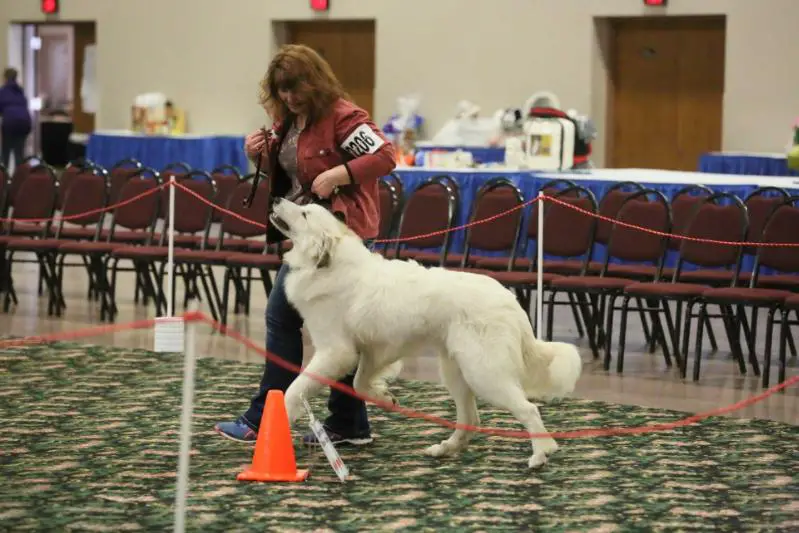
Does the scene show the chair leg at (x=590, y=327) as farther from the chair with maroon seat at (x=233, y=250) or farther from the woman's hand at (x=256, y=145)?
the woman's hand at (x=256, y=145)

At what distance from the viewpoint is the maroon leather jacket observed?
217 inches

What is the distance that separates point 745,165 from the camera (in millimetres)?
15070

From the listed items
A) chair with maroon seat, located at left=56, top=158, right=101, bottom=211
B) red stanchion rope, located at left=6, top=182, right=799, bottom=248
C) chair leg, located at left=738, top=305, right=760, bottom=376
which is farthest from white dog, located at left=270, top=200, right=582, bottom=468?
chair with maroon seat, located at left=56, top=158, right=101, bottom=211

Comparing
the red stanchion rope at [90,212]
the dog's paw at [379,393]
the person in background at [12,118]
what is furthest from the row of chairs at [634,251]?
the person in background at [12,118]

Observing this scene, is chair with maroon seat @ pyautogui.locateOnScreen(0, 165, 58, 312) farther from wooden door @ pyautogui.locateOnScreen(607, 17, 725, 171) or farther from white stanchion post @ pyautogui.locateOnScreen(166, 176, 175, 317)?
wooden door @ pyautogui.locateOnScreen(607, 17, 725, 171)

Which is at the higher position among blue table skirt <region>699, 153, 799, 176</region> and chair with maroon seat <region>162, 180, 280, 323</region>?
blue table skirt <region>699, 153, 799, 176</region>

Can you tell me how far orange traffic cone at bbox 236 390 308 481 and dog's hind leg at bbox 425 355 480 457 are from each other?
0.69 metres

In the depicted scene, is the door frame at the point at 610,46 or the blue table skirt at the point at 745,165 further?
the door frame at the point at 610,46

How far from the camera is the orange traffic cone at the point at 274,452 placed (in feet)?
16.8

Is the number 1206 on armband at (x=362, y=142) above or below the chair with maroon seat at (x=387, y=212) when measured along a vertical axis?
above

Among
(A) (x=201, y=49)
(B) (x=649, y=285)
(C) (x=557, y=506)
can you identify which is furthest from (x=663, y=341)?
(A) (x=201, y=49)

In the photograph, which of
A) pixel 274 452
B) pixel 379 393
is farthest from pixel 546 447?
pixel 274 452

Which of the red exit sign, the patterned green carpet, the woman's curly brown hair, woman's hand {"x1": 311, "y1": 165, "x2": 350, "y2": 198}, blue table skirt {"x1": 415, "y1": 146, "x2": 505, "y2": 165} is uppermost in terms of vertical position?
the red exit sign

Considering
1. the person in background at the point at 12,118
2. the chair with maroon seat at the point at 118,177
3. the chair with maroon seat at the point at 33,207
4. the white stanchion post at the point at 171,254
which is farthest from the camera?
the person in background at the point at 12,118
